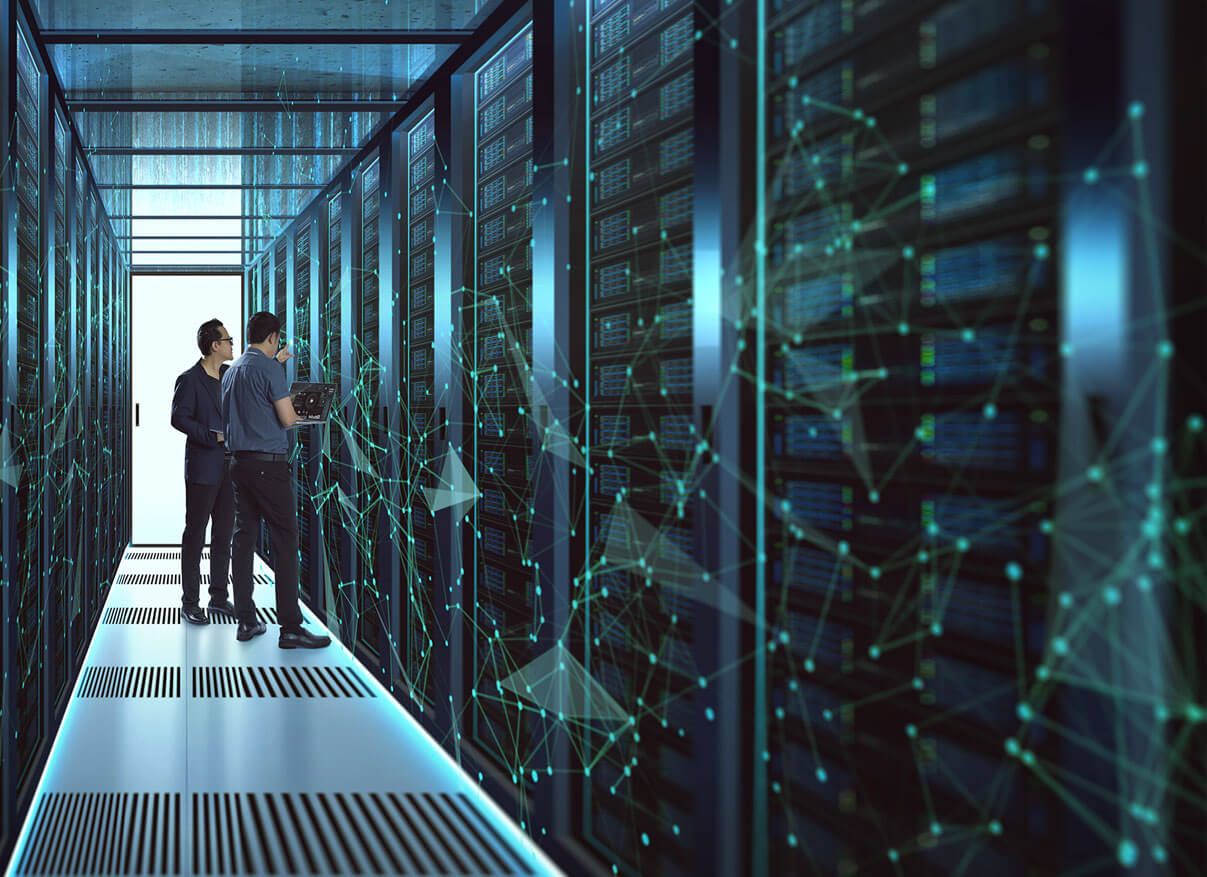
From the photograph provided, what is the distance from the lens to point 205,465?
5344mm

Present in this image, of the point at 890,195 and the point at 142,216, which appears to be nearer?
the point at 890,195

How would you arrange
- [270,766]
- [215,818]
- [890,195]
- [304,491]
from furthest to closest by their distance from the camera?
[304,491] < [270,766] < [215,818] < [890,195]

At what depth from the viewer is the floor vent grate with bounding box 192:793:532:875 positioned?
94.6 inches

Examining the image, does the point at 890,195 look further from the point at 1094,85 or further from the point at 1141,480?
the point at 1141,480

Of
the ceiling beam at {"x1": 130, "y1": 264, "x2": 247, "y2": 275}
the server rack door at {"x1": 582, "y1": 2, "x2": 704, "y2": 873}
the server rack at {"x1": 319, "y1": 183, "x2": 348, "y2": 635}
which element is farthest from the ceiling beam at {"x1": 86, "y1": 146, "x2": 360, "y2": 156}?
the ceiling beam at {"x1": 130, "y1": 264, "x2": 247, "y2": 275}

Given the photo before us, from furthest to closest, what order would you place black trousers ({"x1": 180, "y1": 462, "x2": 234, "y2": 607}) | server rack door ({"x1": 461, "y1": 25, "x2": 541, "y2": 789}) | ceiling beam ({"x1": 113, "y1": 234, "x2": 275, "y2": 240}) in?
ceiling beam ({"x1": 113, "y1": 234, "x2": 275, "y2": 240}), black trousers ({"x1": 180, "y1": 462, "x2": 234, "y2": 607}), server rack door ({"x1": 461, "y1": 25, "x2": 541, "y2": 789})

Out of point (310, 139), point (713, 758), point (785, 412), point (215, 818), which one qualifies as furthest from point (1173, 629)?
point (310, 139)

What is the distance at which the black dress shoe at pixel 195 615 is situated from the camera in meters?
5.21

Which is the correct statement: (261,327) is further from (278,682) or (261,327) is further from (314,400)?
(278,682)

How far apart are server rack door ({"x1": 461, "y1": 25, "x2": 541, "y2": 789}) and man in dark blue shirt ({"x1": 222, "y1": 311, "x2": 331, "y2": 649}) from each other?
1862 millimetres

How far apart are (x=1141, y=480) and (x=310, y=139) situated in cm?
402

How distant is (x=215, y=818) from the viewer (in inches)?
106

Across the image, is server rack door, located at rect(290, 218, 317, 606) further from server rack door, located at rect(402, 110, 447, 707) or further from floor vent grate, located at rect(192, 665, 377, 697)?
server rack door, located at rect(402, 110, 447, 707)

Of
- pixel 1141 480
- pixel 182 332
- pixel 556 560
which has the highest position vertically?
pixel 182 332
